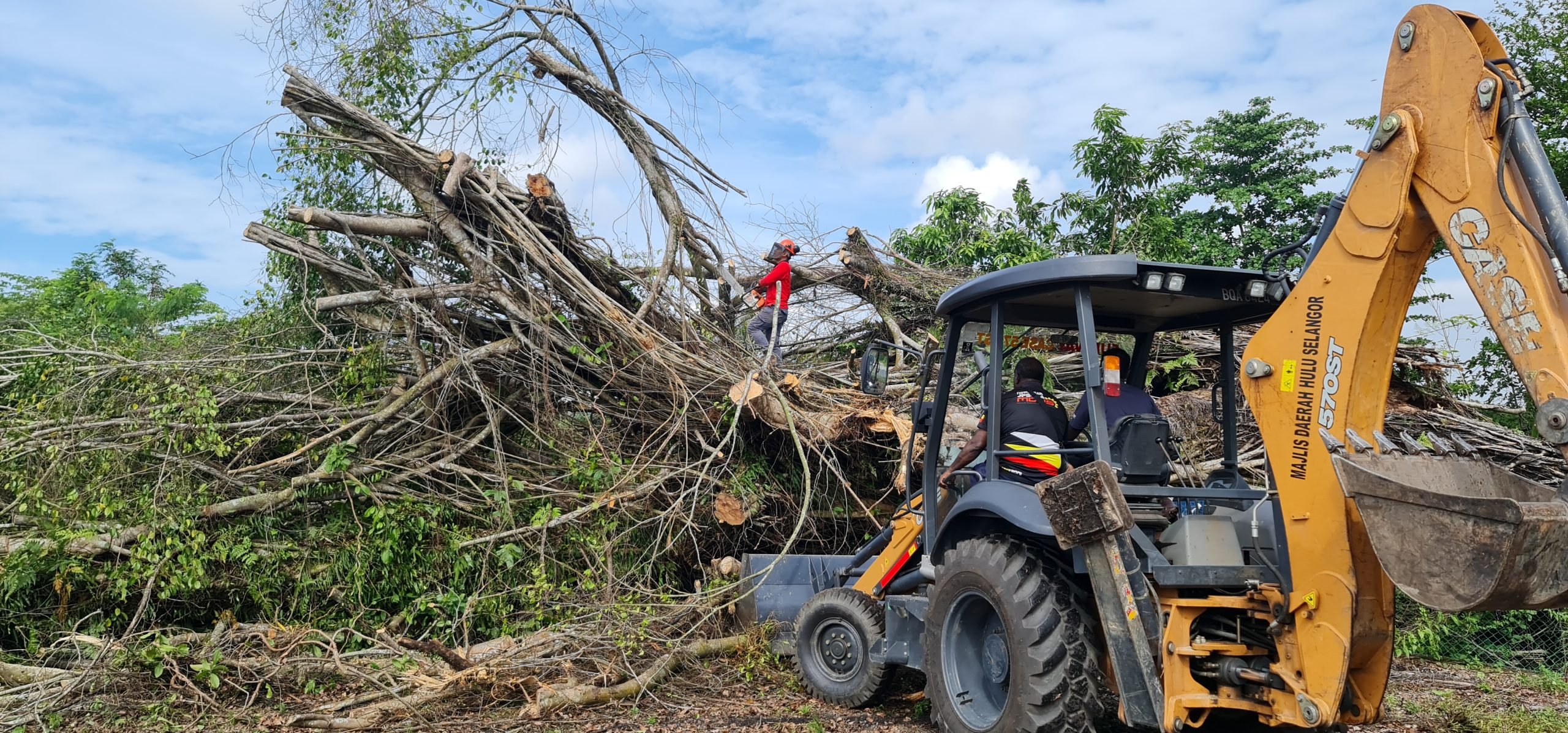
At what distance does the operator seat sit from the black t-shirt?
30 centimetres

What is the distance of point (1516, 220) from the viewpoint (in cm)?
291

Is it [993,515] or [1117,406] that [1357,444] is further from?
[993,515]

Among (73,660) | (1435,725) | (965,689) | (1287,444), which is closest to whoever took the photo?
(1287,444)

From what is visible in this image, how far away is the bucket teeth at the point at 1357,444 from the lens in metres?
3.36

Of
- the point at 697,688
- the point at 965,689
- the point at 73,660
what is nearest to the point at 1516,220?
the point at 965,689

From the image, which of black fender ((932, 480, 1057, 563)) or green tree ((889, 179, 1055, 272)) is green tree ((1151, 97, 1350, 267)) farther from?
black fender ((932, 480, 1057, 563))

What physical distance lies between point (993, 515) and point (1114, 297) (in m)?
1.15

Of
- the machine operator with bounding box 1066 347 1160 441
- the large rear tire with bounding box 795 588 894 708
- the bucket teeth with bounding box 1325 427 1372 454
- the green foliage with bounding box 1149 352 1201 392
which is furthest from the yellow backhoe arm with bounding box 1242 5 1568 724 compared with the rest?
the green foliage with bounding box 1149 352 1201 392

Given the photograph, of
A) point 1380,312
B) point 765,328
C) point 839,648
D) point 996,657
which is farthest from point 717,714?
point 765,328

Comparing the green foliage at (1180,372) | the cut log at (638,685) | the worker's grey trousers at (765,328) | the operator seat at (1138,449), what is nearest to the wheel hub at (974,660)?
the operator seat at (1138,449)

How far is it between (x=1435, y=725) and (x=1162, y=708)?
284cm

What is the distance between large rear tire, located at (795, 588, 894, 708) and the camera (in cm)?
567

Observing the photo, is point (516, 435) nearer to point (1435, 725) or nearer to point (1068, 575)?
point (1068, 575)

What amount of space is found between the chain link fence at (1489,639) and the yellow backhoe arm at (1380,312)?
5.46m
